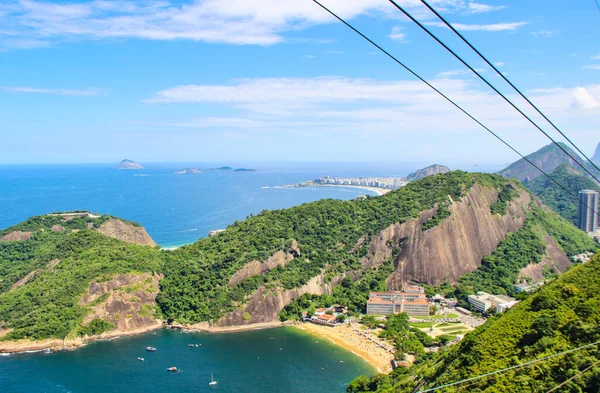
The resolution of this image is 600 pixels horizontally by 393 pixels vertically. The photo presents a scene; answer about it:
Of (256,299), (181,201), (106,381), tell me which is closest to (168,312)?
(256,299)

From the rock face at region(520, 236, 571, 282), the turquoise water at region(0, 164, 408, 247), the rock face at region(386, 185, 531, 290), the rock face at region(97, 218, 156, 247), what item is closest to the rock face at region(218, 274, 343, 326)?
the rock face at region(386, 185, 531, 290)

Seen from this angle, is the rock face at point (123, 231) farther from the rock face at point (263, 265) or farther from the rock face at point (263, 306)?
the rock face at point (263, 306)

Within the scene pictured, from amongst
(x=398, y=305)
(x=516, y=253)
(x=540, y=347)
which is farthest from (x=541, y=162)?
(x=540, y=347)

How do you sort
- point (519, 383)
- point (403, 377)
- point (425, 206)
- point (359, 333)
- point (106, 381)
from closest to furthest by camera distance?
point (519, 383) → point (403, 377) → point (106, 381) → point (359, 333) → point (425, 206)

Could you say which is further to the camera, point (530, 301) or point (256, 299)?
point (256, 299)

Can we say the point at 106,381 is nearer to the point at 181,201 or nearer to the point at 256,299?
the point at 256,299

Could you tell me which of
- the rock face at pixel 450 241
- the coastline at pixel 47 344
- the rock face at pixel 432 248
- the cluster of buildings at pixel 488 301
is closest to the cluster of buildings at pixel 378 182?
the rock face at pixel 450 241
